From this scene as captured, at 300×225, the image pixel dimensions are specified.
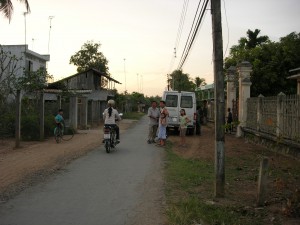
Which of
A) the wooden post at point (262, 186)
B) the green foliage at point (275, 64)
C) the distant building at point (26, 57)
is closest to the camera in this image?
the wooden post at point (262, 186)

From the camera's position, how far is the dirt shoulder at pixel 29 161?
27.6 feet

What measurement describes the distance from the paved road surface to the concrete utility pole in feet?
3.77


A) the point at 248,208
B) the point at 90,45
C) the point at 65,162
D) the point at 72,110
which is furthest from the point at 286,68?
the point at 90,45

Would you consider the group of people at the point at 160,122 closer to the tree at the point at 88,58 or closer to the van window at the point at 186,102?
the van window at the point at 186,102

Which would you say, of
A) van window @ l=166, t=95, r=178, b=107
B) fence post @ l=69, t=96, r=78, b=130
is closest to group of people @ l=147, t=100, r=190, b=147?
van window @ l=166, t=95, r=178, b=107

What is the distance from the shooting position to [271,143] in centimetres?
1477

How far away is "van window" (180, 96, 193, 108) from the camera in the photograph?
899 inches

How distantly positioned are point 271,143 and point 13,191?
32.7 ft

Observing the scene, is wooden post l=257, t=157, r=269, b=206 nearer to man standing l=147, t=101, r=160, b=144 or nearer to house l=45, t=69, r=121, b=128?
man standing l=147, t=101, r=160, b=144

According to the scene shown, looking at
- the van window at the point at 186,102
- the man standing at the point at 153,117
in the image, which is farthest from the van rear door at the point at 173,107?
the man standing at the point at 153,117

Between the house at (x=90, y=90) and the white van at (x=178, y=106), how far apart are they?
6244 millimetres

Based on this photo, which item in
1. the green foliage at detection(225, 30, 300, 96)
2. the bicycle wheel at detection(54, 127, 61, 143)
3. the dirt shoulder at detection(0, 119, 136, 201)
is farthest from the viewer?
the green foliage at detection(225, 30, 300, 96)

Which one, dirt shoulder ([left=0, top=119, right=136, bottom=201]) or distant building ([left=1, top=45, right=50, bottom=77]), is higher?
distant building ([left=1, top=45, right=50, bottom=77])

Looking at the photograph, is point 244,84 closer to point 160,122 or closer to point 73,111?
point 160,122
